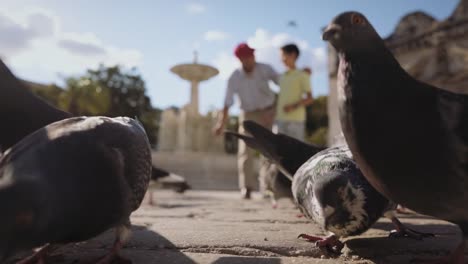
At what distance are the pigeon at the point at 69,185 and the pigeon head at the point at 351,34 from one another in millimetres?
1033

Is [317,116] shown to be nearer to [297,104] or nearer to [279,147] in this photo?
[297,104]

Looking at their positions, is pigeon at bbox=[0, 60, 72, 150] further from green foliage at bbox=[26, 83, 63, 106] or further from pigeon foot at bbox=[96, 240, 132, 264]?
green foliage at bbox=[26, 83, 63, 106]

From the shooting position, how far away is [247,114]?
20.1ft

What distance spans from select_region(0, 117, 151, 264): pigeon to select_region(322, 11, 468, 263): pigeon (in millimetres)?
977

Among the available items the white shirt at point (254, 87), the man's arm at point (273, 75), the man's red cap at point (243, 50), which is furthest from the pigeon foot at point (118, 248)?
the man's arm at point (273, 75)

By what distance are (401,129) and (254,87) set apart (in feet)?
14.8

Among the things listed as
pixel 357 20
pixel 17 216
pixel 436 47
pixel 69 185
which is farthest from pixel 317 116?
pixel 17 216

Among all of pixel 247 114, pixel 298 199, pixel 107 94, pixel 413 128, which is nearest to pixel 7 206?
pixel 413 128

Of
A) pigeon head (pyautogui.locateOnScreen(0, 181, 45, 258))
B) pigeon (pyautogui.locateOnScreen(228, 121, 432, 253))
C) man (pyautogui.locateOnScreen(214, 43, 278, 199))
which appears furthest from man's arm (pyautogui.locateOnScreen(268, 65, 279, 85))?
pigeon head (pyautogui.locateOnScreen(0, 181, 45, 258))

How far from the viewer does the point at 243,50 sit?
601cm

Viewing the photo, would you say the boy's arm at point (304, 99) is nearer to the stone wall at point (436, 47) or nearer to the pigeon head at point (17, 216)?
the pigeon head at point (17, 216)

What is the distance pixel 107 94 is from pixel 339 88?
33.9 metres

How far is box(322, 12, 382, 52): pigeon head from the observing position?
1736mm

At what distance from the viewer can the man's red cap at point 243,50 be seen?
19.6 ft
